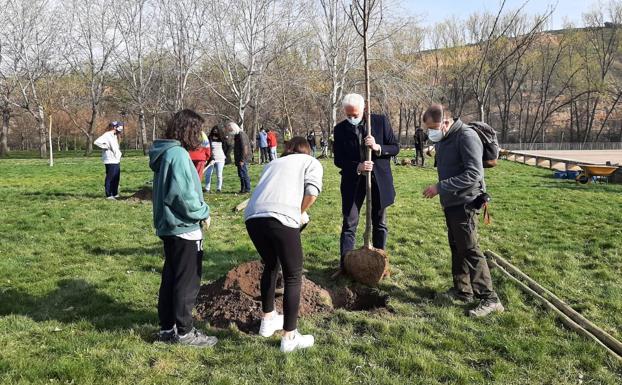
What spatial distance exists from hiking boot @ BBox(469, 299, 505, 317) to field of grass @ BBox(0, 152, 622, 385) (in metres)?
0.09

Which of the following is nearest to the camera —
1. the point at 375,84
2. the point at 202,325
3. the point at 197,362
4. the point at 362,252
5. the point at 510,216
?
the point at 197,362

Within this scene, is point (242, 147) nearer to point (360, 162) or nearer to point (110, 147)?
point (110, 147)

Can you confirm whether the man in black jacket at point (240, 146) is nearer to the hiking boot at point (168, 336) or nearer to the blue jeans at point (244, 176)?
the blue jeans at point (244, 176)

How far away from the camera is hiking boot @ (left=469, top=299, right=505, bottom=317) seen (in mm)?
4312

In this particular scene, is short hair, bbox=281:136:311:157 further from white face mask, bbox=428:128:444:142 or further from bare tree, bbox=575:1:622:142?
bare tree, bbox=575:1:622:142

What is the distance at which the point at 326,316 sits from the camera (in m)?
4.34

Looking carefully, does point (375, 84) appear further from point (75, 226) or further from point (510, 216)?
point (75, 226)

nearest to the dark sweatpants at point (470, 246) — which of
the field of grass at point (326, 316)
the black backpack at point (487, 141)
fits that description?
the field of grass at point (326, 316)

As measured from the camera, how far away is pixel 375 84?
27.5m

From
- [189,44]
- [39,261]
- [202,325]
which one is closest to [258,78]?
[189,44]

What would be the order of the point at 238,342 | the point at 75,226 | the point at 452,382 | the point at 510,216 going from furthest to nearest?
1. the point at 510,216
2. the point at 75,226
3. the point at 238,342
4. the point at 452,382

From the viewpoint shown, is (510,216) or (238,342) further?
(510,216)

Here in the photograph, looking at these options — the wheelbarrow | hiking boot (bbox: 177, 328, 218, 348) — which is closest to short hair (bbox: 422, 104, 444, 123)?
hiking boot (bbox: 177, 328, 218, 348)

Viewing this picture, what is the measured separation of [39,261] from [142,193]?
507cm
